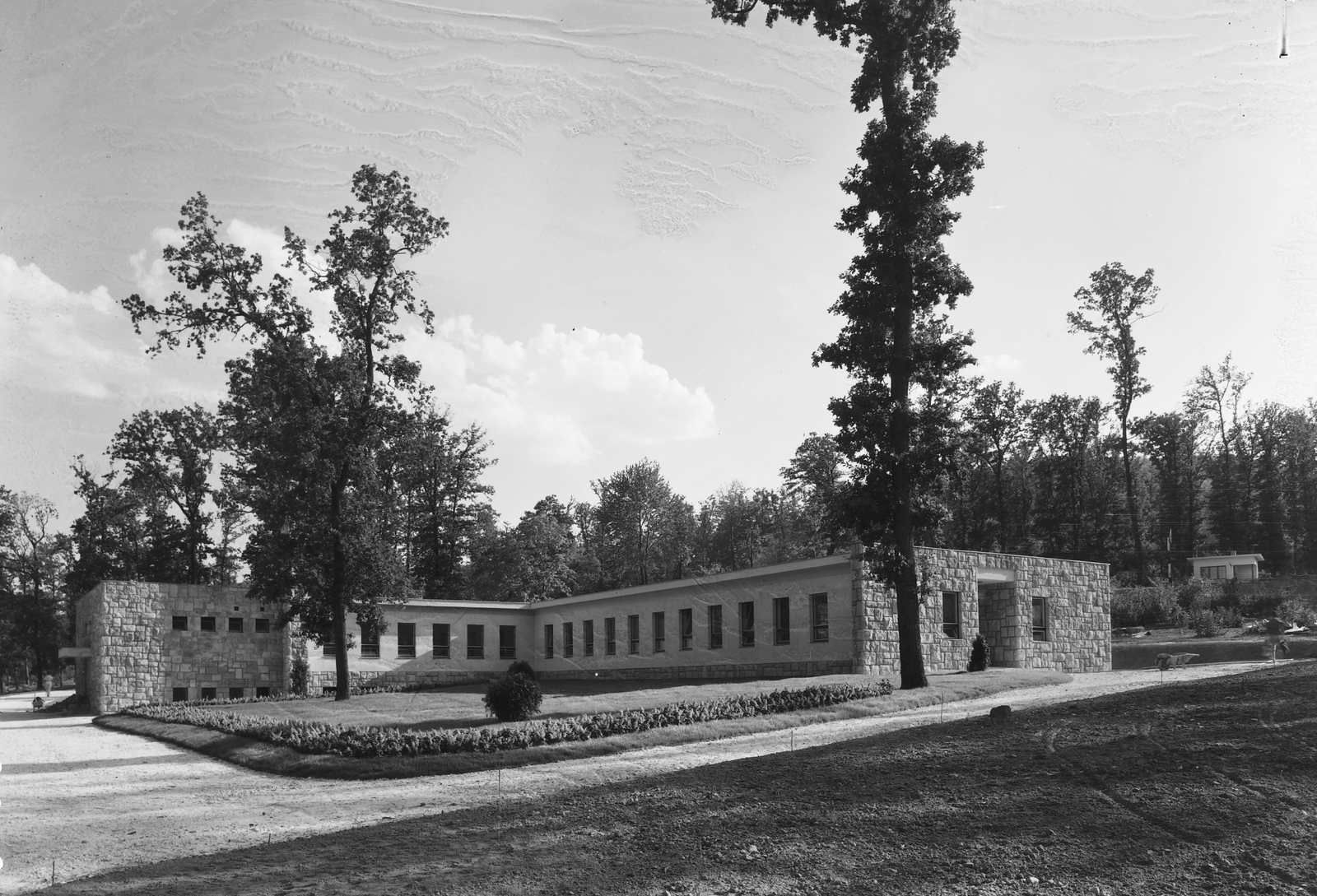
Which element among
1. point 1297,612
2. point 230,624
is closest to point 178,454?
point 230,624

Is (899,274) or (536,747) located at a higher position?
(899,274)

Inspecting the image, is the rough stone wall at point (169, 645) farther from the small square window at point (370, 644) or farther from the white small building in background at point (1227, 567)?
the white small building in background at point (1227, 567)

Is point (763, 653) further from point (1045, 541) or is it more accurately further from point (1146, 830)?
point (1045, 541)

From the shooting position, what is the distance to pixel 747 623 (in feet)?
113

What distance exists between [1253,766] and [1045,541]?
64364mm

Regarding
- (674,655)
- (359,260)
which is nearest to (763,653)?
(674,655)

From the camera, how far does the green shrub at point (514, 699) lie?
20.2 metres

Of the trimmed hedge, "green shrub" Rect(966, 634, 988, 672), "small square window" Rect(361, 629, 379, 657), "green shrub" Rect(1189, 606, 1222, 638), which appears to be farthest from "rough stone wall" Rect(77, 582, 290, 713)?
"green shrub" Rect(1189, 606, 1222, 638)

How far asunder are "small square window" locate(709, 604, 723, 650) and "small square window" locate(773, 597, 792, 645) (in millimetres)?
2942

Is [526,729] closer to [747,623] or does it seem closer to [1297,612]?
[747,623]

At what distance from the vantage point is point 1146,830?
25.4 ft

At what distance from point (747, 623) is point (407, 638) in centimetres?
1740

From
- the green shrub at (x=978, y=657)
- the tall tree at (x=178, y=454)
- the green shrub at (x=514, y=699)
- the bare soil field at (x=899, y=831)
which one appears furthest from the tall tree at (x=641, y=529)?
the bare soil field at (x=899, y=831)

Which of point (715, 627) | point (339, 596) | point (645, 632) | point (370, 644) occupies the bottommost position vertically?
point (370, 644)
